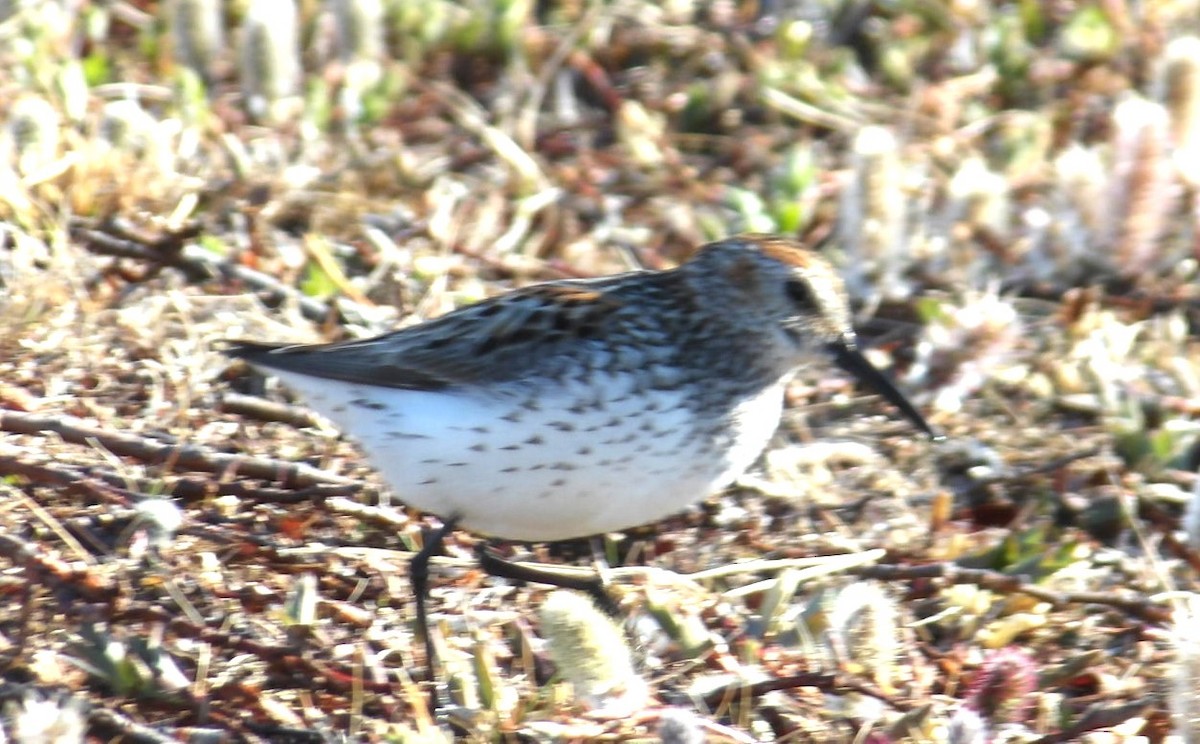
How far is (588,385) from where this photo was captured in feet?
12.3

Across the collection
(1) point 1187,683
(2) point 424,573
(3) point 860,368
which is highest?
(3) point 860,368

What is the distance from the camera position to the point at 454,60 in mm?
6332

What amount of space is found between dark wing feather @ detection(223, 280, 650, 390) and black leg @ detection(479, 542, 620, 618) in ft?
1.50

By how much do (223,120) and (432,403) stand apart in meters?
2.30

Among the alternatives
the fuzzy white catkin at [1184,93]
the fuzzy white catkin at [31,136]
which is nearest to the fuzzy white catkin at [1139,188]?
the fuzzy white catkin at [1184,93]

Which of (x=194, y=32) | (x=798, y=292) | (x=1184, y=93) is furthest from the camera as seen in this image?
(x=194, y=32)

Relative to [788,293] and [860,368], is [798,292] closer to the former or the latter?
[788,293]

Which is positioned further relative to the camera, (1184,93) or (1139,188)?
(1184,93)

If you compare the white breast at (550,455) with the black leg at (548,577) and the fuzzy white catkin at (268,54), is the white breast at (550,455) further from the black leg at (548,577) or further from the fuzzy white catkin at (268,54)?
the fuzzy white catkin at (268,54)

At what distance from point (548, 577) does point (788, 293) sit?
33.7 inches

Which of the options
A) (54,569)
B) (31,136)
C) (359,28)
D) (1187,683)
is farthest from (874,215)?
(54,569)

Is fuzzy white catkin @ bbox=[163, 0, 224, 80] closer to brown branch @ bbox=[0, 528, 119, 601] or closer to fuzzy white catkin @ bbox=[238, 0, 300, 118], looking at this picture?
fuzzy white catkin @ bbox=[238, 0, 300, 118]

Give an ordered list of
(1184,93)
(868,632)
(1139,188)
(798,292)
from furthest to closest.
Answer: (1184,93), (1139,188), (798,292), (868,632)

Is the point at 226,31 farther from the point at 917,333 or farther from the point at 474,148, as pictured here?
the point at 917,333
